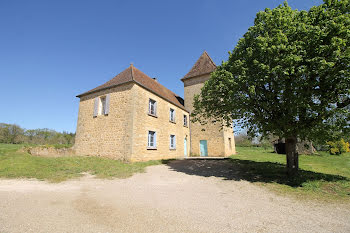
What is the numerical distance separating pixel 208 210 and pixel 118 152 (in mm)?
8446

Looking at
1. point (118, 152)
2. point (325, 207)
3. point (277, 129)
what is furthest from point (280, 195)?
point (118, 152)

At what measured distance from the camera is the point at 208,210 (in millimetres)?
3646

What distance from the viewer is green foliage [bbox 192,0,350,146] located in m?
5.26

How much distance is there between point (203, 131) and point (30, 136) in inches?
1145

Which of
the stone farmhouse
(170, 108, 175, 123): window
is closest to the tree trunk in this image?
the stone farmhouse

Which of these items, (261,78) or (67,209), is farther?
(261,78)

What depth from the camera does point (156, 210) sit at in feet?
11.7

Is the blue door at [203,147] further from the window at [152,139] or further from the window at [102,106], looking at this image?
the window at [102,106]

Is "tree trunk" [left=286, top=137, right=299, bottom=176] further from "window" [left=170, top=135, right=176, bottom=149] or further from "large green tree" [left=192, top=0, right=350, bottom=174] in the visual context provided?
"window" [left=170, top=135, right=176, bottom=149]

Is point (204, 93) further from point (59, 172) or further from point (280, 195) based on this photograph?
point (59, 172)

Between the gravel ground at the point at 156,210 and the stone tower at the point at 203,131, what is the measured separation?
36.8 ft

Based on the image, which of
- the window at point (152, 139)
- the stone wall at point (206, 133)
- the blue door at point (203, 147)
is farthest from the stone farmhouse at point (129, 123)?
the blue door at point (203, 147)

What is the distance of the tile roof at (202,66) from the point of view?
1814 cm

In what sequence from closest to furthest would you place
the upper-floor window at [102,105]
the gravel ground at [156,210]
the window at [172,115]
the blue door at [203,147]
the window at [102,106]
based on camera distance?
1. the gravel ground at [156,210]
2. the upper-floor window at [102,105]
3. the window at [102,106]
4. the window at [172,115]
5. the blue door at [203,147]
